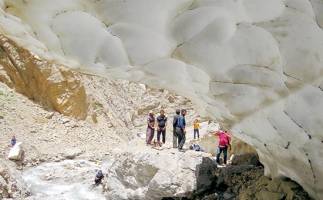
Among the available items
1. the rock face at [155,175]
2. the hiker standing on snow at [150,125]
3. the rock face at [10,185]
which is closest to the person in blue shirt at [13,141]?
the rock face at [10,185]

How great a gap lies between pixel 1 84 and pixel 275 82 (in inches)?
764

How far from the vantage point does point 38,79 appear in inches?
971

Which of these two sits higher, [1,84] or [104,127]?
[1,84]

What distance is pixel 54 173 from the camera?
17141mm

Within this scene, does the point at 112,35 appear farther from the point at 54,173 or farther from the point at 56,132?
the point at 56,132

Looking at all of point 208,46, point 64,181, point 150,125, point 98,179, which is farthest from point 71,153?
point 208,46

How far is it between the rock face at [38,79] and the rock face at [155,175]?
459 inches

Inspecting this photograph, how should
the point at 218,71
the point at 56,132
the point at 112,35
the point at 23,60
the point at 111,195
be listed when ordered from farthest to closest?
the point at 23,60 → the point at 56,132 → the point at 111,195 → the point at 218,71 → the point at 112,35

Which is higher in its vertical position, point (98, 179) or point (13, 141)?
point (13, 141)

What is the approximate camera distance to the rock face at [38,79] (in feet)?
80.3

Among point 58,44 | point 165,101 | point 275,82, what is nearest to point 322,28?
point 275,82

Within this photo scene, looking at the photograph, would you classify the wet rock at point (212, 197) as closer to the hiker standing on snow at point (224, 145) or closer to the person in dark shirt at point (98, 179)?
the hiker standing on snow at point (224, 145)

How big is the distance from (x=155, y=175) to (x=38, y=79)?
14428mm

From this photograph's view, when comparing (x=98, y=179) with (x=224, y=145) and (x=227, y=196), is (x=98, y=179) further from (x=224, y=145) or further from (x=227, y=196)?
(x=227, y=196)
